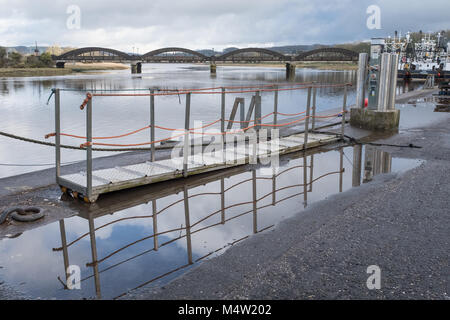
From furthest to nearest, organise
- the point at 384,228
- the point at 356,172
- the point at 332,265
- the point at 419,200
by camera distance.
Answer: the point at 356,172 → the point at 419,200 → the point at 384,228 → the point at 332,265

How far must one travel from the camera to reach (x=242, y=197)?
8.00m

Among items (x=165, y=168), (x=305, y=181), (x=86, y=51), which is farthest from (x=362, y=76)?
(x=86, y=51)

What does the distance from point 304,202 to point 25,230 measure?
14.7 ft

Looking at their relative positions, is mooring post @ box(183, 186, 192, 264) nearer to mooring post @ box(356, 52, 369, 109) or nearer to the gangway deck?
the gangway deck

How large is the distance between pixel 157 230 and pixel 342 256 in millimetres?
2668

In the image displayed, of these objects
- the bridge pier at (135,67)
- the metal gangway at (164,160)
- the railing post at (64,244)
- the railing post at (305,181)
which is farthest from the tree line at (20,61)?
the railing post at (64,244)

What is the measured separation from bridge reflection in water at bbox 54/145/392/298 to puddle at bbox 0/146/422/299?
0.01 meters

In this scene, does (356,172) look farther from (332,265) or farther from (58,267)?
(58,267)

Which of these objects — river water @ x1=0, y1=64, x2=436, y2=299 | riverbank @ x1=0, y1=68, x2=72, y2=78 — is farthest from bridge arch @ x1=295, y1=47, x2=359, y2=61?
river water @ x1=0, y1=64, x2=436, y2=299

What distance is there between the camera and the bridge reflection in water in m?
5.42

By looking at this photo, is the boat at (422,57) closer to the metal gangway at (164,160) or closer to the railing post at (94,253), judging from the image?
the metal gangway at (164,160)

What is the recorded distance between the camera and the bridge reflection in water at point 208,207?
542 centimetres
